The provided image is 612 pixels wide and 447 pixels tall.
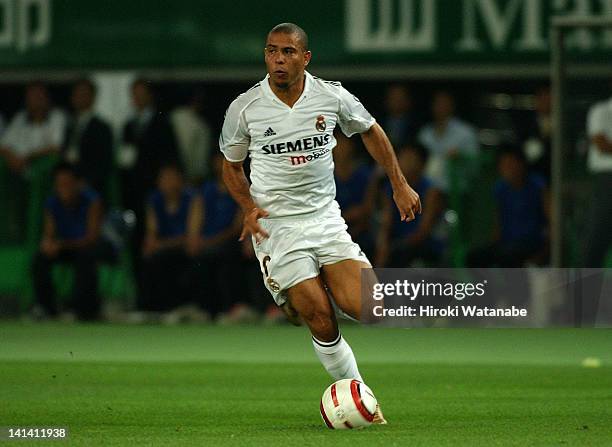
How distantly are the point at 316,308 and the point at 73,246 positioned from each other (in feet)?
27.8

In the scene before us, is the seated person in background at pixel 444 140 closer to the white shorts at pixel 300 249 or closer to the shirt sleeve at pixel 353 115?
the shirt sleeve at pixel 353 115

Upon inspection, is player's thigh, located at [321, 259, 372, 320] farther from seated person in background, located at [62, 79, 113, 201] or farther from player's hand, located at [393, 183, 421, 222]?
seated person in background, located at [62, 79, 113, 201]

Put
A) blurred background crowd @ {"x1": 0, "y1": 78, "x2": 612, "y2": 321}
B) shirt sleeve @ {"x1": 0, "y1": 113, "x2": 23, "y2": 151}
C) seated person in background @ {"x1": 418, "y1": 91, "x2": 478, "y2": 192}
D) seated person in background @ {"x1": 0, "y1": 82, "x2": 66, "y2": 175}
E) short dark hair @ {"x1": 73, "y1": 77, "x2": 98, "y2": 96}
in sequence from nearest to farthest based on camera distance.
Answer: blurred background crowd @ {"x1": 0, "y1": 78, "x2": 612, "y2": 321}
seated person in background @ {"x1": 418, "y1": 91, "x2": 478, "y2": 192}
short dark hair @ {"x1": 73, "y1": 77, "x2": 98, "y2": 96}
seated person in background @ {"x1": 0, "y1": 82, "x2": 66, "y2": 175}
shirt sleeve @ {"x1": 0, "y1": 113, "x2": 23, "y2": 151}

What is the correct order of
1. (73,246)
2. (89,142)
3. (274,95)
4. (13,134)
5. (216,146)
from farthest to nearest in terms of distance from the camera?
(216,146)
(13,134)
(89,142)
(73,246)
(274,95)

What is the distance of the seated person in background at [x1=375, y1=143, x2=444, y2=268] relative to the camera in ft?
51.0

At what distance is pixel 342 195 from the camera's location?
51.7ft

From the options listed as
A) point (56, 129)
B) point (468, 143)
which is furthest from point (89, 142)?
point (468, 143)

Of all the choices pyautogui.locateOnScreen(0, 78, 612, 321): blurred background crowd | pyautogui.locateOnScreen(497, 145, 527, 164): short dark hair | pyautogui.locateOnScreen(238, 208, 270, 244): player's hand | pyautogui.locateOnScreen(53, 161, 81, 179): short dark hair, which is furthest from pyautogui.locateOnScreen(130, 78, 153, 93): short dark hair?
pyautogui.locateOnScreen(238, 208, 270, 244): player's hand

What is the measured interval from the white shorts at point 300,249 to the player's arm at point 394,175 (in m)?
0.36

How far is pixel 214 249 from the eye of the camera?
1620cm

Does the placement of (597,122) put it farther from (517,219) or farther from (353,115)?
(353,115)

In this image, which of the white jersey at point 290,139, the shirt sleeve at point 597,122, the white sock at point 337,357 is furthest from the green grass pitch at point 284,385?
the shirt sleeve at point 597,122

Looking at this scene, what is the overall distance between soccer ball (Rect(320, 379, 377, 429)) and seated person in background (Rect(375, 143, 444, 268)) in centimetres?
755

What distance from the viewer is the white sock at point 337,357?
8305mm
